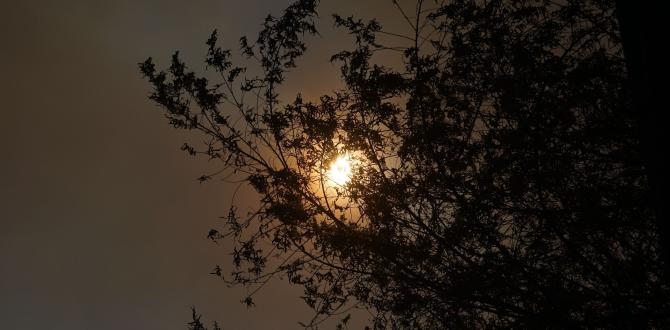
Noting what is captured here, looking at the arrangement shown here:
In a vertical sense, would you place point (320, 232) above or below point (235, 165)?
below

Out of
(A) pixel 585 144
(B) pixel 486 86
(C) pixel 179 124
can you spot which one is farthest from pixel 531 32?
(C) pixel 179 124

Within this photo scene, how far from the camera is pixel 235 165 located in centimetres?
538

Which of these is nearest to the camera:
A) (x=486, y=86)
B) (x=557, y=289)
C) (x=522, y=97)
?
(x=557, y=289)

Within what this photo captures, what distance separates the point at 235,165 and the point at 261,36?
1.64 metres

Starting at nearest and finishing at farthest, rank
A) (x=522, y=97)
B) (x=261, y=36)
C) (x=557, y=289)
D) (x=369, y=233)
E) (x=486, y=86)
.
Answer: (x=557, y=289), (x=522, y=97), (x=486, y=86), (x=369, y=233), (x=261, y=36)

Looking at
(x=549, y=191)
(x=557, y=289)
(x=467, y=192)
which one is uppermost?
(x=467, y=192)

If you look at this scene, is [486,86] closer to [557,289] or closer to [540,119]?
[540,119]

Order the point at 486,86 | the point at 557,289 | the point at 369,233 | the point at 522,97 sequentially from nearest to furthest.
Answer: the point at 557,289
the point at 522,97
the point at 486,86
the point at 369,233

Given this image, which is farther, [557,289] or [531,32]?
[531,32]

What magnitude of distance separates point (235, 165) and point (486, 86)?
297 cm

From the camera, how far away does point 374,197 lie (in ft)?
17.3

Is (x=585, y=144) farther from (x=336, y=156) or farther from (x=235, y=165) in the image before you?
(x=235, y=165)

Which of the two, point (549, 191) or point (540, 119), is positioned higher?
point (540, 119)

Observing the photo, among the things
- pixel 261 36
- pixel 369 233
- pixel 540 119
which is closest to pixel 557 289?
pixel 540 119
